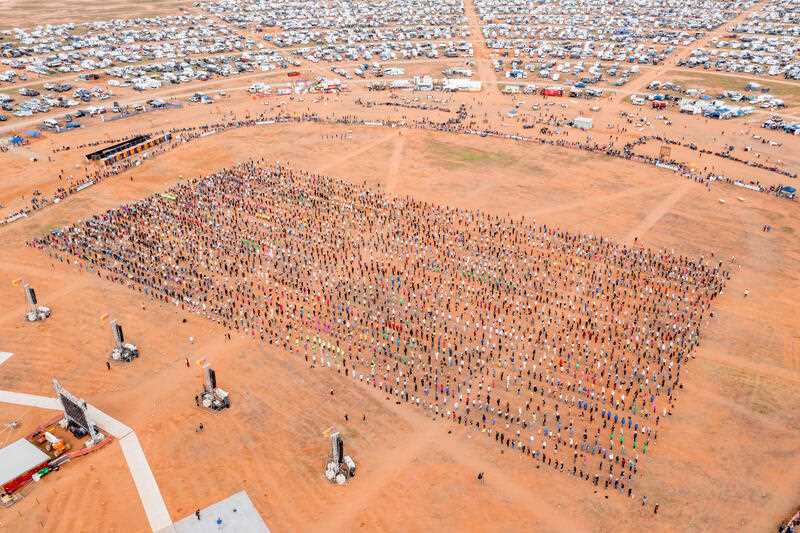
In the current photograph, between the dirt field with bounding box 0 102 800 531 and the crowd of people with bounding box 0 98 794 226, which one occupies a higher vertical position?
the crowd of people with bounding box 0 98 794 226

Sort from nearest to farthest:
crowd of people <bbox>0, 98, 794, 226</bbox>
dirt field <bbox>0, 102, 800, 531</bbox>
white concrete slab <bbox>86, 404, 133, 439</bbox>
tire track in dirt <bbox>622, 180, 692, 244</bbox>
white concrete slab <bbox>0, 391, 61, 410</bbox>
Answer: dirt field <bbox>0, 102, 800, 531</bbox>
white concrete slab <bbox>86, 404, 133, 439</bbox>
white concrete slab <bbox>0, 391, 61, 410</bbox>
tire track in dirt <bbox>622, 180, 692, 244</bbox>
crowd of people <bbox>0, 98, 794, 226</bbox>

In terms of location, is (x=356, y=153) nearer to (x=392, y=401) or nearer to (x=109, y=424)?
(x=392, y=401)

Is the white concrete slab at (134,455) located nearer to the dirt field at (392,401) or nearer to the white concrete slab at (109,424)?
the white concrete slab at (109,424)

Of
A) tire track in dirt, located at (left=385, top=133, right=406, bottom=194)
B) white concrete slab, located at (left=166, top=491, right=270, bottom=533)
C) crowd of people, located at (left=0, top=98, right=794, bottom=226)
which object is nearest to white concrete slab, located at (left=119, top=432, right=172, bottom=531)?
white concrete slab, located at (left=166, top=491, right=270, bottom=533)

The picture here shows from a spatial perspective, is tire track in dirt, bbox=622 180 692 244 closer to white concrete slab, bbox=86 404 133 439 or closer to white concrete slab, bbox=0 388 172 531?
white concrete slab, bbox=0 388 172 531

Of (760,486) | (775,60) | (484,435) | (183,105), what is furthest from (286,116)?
(775,60)

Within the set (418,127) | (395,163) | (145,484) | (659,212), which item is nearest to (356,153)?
(395,163)

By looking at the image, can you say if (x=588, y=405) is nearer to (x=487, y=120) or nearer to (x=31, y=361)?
(x=31, y=361)
